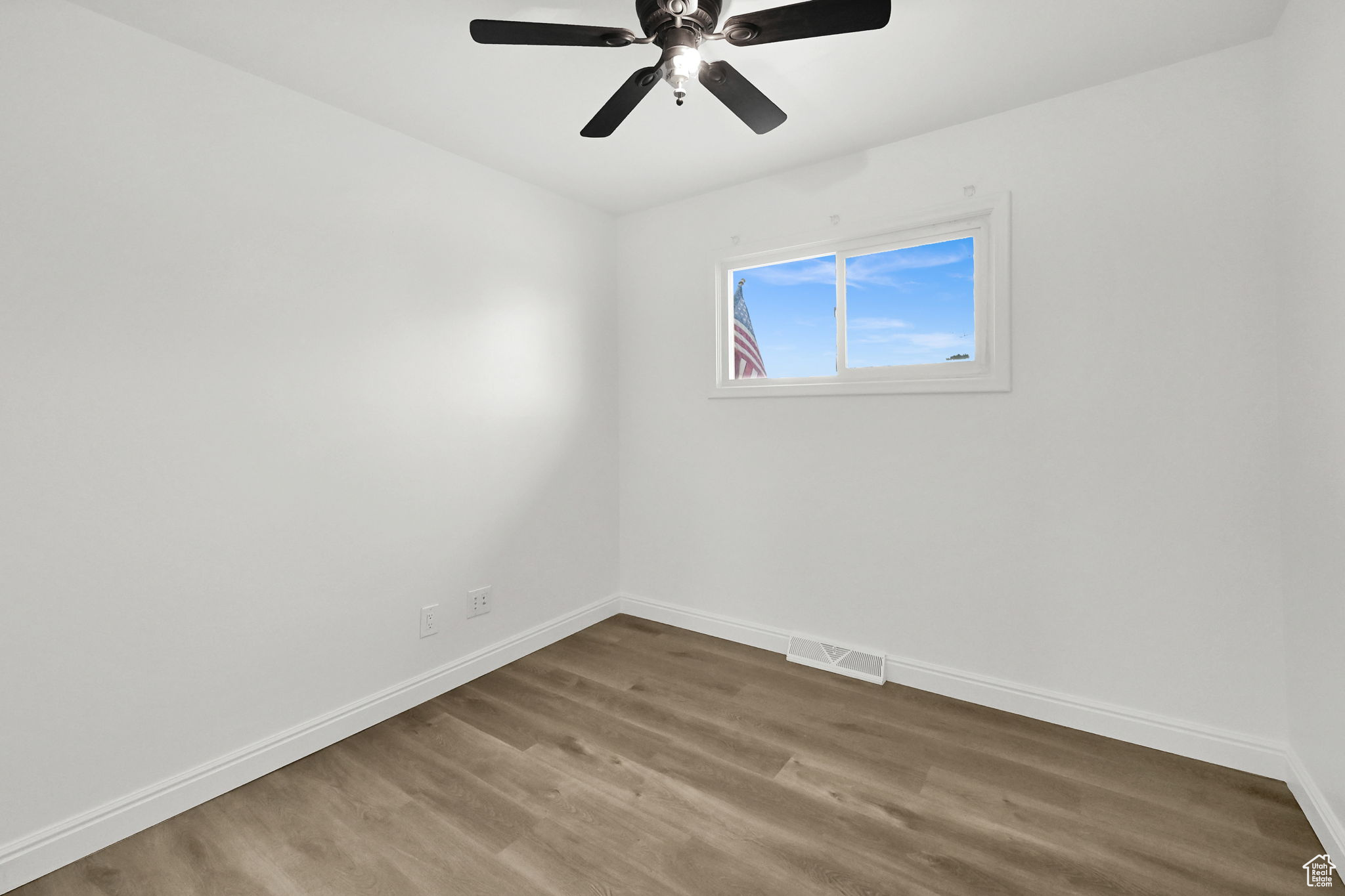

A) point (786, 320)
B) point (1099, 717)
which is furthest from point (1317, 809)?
point (786, 320)

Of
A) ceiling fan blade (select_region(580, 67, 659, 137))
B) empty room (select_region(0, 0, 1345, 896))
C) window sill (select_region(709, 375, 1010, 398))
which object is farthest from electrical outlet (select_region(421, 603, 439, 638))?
ceiling fan blade (select_region(580, 67, 659, 137))

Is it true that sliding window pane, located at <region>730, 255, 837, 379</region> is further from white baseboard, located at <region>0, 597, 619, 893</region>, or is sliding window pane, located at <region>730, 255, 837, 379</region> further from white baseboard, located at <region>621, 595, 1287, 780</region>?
white baseboard, located at <region>0, 597, 619, 893</region>

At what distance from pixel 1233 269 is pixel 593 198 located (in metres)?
2.72

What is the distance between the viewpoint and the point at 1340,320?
1464mm

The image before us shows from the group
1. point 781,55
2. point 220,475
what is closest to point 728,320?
point 781,55

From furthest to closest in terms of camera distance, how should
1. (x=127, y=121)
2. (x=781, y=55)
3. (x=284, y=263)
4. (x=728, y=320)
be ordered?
(x=728, y=320) → (x=284, y=263) → (x=781, y=55) → (x=127, y=121)

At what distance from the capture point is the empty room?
1.57 m

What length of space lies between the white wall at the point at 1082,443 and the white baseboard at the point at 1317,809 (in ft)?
0.52

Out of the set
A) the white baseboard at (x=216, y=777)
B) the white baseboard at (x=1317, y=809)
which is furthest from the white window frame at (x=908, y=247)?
the white baseboard at (x=216, y=777)

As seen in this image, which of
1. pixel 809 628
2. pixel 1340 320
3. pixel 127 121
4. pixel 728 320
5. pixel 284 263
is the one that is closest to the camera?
pixel 1340 320

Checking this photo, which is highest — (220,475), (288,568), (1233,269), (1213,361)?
(1233,269)

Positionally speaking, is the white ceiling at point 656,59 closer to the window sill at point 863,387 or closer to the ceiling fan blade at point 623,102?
the ceiling fan blade at point 623,102

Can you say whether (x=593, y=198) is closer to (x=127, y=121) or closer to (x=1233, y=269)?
Result: (x=127, y=121)
